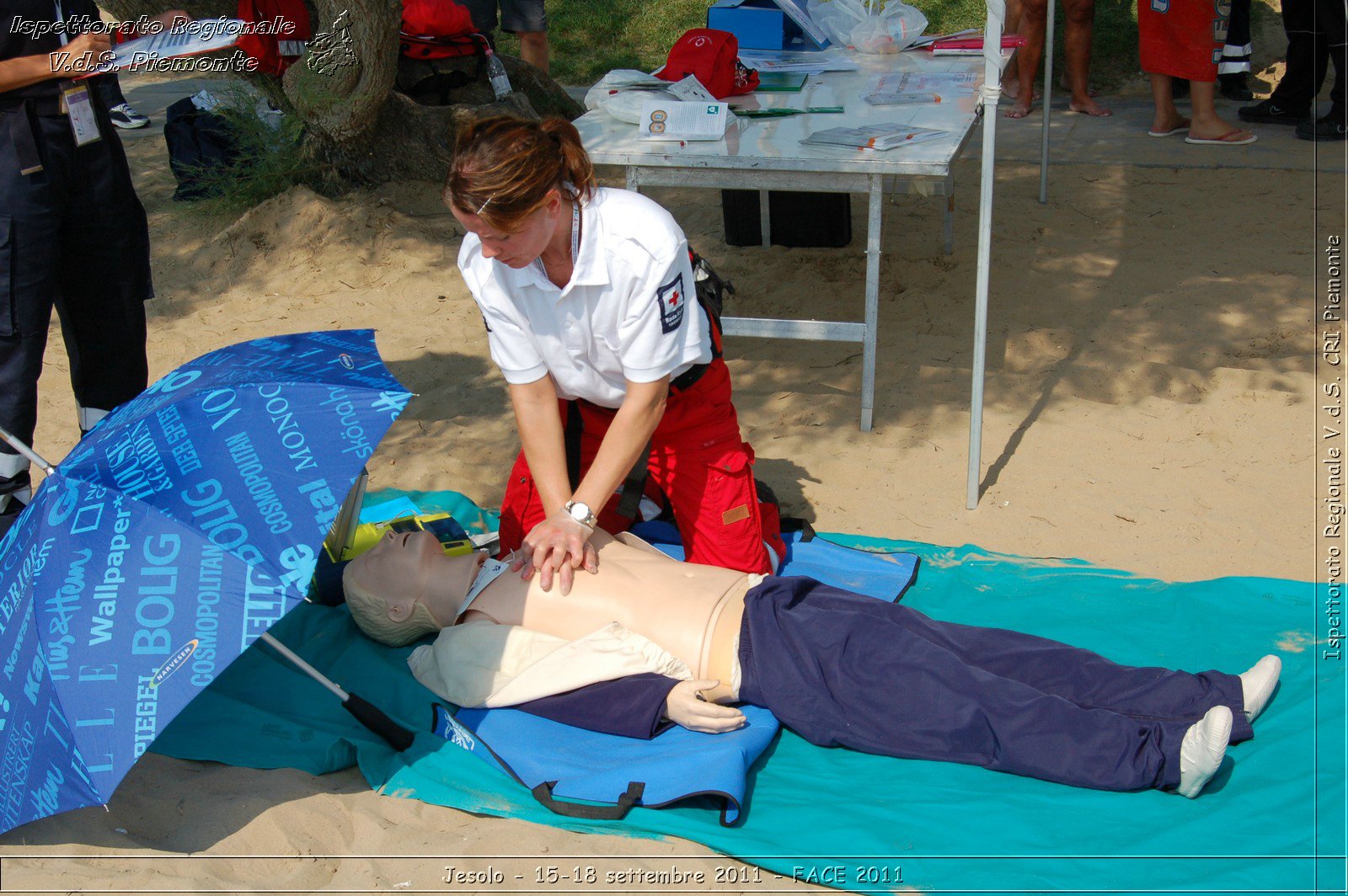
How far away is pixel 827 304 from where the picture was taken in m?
5.10

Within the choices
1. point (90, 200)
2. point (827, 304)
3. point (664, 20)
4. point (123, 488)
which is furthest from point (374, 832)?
point (664, 20)

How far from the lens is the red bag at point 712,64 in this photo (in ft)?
15.0

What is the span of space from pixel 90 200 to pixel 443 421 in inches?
60.1

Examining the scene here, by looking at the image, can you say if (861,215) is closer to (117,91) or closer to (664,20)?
(664,20)

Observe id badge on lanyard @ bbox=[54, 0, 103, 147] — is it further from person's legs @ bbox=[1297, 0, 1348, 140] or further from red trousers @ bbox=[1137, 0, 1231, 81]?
person's legs @ bbox=[1297, 0, 1348, 140]

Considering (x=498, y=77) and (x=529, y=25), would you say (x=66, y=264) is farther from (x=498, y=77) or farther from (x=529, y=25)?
(x=529, y=25)

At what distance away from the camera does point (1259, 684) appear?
248 centimetres

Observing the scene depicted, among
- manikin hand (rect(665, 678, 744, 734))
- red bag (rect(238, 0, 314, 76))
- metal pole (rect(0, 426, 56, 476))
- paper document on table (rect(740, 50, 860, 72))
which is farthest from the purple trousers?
red bag (rect(238, 0, 314, 76))

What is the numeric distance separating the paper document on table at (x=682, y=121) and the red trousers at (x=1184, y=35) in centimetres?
348

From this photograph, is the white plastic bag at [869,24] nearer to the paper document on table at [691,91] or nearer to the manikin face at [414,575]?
the paper document on table at [691,91]

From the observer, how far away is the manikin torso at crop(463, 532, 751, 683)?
2.66m

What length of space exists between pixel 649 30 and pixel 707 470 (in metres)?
6.81

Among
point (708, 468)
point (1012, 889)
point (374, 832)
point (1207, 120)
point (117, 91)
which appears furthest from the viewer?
point (117, 91)

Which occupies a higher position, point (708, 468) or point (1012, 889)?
point (708, 468)
